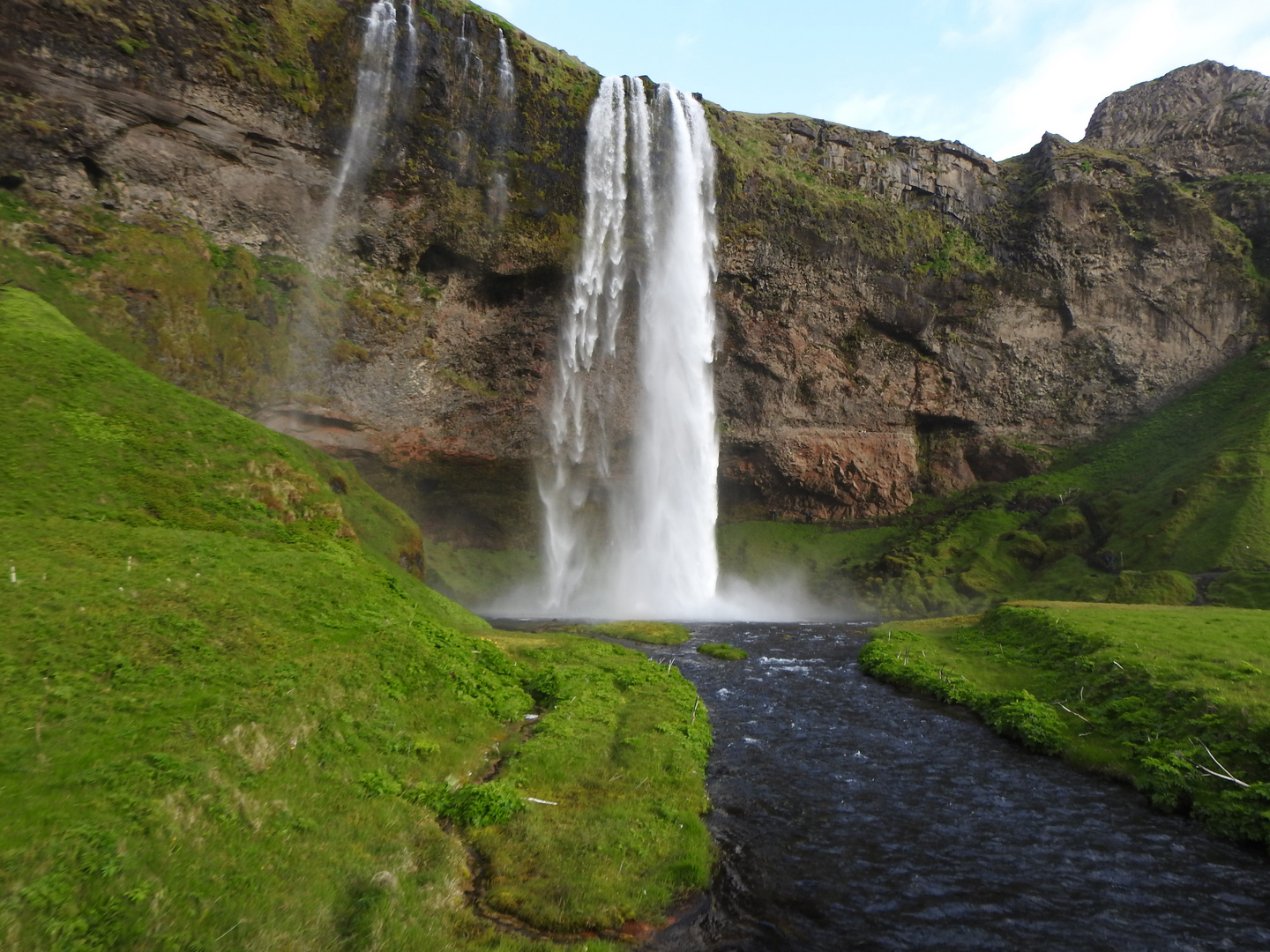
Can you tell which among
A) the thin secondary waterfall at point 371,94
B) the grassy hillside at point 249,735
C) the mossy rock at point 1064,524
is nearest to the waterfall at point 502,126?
the thin secondary waterfall at point 371,94

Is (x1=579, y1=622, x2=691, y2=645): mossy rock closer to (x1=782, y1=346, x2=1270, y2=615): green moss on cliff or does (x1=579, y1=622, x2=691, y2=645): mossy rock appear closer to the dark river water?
the dark river water

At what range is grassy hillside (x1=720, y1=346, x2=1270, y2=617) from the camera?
50.4 m

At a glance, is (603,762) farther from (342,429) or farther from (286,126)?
(286,126)

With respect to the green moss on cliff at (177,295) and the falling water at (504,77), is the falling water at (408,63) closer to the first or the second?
the falling water at (504,77)

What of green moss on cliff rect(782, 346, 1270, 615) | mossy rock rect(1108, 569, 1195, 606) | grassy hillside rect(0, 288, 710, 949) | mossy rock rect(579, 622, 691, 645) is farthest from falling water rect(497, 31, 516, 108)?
mossy rock rect(1108, 569, 1195, 606)

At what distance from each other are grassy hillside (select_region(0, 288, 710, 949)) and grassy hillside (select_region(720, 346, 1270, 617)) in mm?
46947

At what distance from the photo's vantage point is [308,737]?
12008 millimetres

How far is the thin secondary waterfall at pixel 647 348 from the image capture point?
2420 inches

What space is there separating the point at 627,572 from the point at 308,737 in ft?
168

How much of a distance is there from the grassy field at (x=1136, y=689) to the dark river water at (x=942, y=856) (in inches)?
33.2

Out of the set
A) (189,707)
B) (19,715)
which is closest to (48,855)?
(19,715)

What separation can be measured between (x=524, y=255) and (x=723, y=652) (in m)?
42.0

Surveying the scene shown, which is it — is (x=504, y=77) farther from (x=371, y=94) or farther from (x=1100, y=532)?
(x=1100, y=532)

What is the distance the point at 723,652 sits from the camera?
3253 cm
